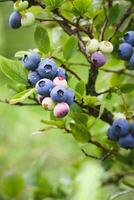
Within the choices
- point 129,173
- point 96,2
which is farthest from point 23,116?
→ point 96,2

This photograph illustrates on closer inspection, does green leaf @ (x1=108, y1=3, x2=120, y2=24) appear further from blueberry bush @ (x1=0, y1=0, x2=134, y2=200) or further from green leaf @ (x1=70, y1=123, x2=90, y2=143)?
green leaf @ (x1=70, y1=123, x2=90, y2=143)

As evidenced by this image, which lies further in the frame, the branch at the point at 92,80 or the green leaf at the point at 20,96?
the branch at the point at 92,80

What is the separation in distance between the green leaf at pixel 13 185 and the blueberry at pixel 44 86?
71 centimetres

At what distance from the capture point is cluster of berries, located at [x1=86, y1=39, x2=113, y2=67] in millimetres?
974

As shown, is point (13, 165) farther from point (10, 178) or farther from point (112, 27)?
point (112, 27)

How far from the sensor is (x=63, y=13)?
1.12 metres

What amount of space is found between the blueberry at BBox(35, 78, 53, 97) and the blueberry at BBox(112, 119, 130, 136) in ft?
0.67

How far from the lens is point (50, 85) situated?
874 mm

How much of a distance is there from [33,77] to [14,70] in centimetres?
7

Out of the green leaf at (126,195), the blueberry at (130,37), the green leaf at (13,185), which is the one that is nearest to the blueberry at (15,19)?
the blueberry at (130,37)

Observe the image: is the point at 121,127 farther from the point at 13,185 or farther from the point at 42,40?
the point at 13,185

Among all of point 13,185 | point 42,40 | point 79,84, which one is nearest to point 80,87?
point 79,84

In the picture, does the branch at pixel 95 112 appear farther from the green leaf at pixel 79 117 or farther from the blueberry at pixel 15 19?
the blueberry at pixel 15 19

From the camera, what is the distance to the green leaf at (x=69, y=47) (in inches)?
39.8
